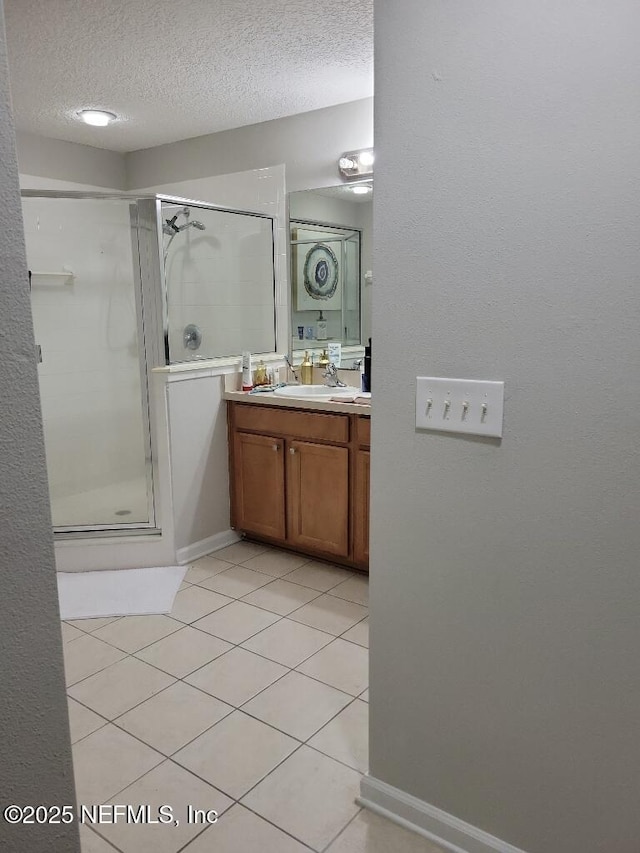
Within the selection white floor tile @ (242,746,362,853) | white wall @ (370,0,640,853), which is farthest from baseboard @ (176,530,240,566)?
white wall @ (370,0,640,853)

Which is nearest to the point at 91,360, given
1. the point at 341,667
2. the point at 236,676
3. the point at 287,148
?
the point at 287,148

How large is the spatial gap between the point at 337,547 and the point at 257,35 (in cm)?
228

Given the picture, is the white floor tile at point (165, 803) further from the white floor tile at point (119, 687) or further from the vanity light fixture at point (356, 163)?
the vanity light fixture at point (356, 163)

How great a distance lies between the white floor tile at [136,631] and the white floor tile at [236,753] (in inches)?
25.0

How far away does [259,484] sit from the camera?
132 inches

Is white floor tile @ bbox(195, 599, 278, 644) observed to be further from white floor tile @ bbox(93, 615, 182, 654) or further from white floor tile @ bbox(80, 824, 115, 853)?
white floor tile @ bbox(80, 824, 115, 853)

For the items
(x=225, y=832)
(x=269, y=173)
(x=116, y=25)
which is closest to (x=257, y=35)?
(x=116, y=25)

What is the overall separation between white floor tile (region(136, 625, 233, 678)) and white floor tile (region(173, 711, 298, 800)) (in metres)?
0.37

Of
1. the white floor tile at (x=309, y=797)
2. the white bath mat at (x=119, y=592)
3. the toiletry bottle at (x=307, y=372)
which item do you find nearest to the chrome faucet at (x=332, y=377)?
the toiletry bottle at (x=307, y=372)

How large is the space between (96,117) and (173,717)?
10.4ft

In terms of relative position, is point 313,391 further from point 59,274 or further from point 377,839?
point 377,839

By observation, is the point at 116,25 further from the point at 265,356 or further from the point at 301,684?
the point at 301,684

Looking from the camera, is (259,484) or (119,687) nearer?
(119,687)

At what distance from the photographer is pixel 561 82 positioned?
116cm
